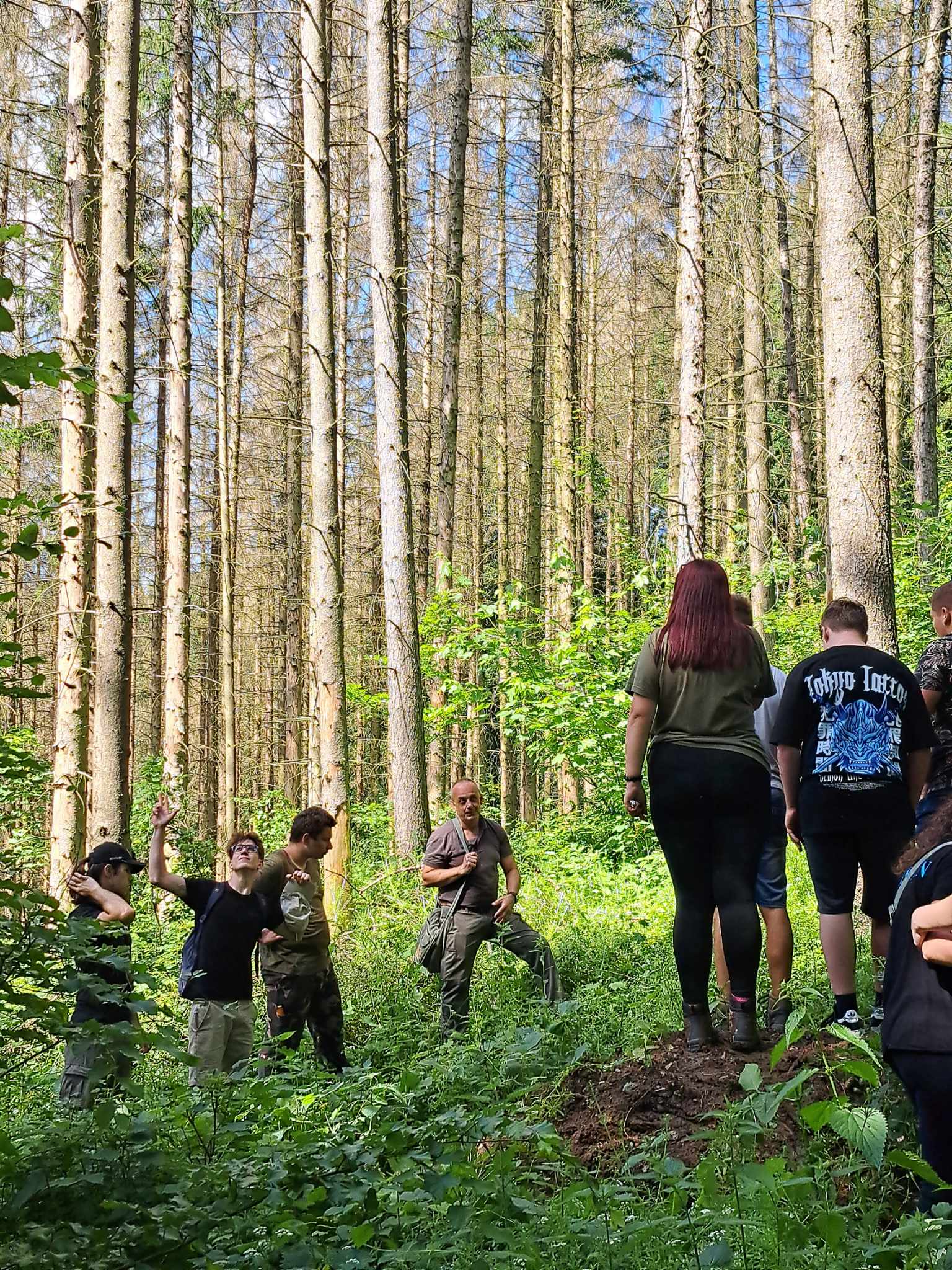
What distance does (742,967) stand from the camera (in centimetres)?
484

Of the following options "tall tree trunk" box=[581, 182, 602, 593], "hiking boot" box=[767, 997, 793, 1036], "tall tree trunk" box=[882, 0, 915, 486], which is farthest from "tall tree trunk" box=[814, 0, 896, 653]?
"tall tree trunk" box=[581, 182, 602, 593]

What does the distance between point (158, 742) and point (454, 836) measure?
73.1 ft

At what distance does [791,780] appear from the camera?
517cm

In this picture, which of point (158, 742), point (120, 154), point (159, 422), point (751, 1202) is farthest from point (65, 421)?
point (158, 742)

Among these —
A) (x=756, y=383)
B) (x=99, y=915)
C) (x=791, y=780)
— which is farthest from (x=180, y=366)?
(x=791, y=780)

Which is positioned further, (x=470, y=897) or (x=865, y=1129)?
(x=470, y=897)

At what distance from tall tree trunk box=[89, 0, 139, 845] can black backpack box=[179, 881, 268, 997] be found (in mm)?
2717

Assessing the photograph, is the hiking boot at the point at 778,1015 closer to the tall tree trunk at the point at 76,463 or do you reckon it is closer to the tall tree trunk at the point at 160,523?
the tall tree trunk at the point at 76,463

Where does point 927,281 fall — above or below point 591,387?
below

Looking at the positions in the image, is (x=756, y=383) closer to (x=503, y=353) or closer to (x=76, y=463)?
(x=503, y=353)

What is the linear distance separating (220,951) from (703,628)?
328cm

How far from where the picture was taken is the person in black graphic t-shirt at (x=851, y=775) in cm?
493

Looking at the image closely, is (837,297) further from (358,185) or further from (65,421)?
(358,185)

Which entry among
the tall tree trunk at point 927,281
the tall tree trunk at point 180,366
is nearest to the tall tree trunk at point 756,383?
the tall tree trunk at point 927,281
